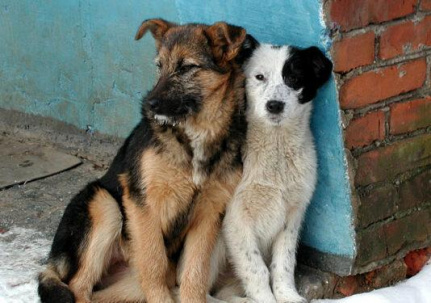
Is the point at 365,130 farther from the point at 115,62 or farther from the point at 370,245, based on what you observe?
the point at 115,62

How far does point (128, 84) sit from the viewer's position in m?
5.93

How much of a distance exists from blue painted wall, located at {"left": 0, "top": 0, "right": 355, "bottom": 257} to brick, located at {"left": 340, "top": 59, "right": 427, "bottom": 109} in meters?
0.10

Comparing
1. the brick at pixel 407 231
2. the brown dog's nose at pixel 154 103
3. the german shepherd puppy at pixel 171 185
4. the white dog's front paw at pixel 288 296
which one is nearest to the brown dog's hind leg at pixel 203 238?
the german shepherd puppy at pixel 171 185

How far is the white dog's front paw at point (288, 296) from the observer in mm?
4176

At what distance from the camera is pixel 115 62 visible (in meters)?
5.96

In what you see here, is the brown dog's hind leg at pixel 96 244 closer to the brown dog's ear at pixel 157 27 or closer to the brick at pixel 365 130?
the brown dog's ear at pixel 157 27

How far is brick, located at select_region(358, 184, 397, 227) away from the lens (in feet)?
14.1

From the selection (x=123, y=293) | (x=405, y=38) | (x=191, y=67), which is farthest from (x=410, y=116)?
(x=123, y=293)

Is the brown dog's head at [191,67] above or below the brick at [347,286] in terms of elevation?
above

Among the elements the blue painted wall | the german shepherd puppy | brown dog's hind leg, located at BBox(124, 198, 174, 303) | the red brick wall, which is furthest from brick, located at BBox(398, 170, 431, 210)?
brown dog's hind leg, located at BBox(124, 198, 174, 303)

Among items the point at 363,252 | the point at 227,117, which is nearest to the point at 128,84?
the point at 227,117

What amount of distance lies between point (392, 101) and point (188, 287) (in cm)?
141

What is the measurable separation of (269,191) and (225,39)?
0.78m

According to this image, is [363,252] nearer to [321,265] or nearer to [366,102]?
[321,265]
